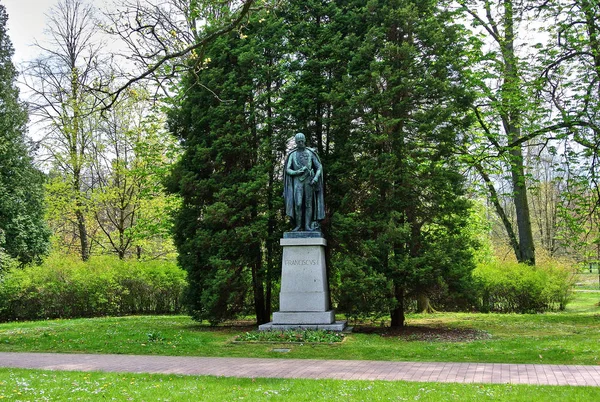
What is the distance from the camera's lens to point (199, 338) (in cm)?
1340

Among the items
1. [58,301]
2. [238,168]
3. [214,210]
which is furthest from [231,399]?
[58,301]

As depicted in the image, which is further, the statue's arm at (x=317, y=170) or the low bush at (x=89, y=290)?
the low bush at (x=89, y=290)

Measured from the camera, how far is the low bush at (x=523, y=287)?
20.8m

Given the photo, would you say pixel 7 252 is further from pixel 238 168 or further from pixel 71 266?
pixel 238 168

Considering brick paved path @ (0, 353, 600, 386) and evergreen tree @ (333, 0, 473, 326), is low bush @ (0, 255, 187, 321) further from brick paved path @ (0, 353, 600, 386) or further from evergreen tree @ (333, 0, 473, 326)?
brick paved path @ (0, 353, 600, 386)

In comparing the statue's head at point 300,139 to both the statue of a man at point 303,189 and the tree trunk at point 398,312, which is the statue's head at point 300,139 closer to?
the statue of a man at point 303,189

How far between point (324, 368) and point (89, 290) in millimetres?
15728

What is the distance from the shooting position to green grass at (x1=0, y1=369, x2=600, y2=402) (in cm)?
711

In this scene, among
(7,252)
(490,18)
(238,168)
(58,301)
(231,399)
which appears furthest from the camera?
(7,252)

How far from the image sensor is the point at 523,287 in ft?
68.6

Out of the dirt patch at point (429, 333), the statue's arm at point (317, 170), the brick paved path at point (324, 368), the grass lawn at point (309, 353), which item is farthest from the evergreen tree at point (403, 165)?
the brick paved path at point (324, 368)

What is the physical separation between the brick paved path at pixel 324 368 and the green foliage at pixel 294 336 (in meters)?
1.97

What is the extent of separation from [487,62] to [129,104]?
59.7ft

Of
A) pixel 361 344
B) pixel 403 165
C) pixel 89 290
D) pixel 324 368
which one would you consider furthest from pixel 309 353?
pixel 89 290
